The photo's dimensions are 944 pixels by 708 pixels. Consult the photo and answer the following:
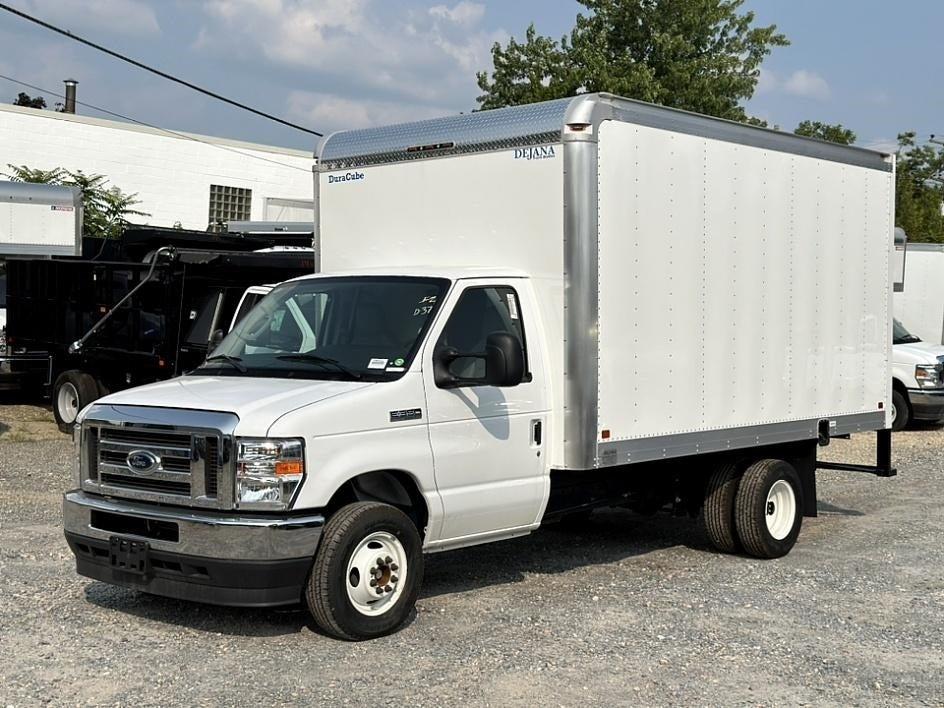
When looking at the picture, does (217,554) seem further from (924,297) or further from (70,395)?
(924,297)

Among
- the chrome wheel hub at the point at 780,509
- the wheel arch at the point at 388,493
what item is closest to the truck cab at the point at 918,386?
the chrome wheel hub at the point at 780,509

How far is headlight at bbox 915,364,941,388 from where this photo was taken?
1794 centimetres

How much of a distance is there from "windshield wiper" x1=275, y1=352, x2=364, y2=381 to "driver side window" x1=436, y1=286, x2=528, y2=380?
1.69ft

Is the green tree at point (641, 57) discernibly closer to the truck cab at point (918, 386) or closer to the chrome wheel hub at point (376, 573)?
the truck cab at point (918, 386)

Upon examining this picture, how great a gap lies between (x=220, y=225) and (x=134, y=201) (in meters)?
2.51

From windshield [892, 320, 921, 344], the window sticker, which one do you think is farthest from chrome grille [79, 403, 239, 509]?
windshield [892, 320, 921, 344]

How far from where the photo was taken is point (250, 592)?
253 inches

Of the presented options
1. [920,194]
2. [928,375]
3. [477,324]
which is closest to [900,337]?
→ [928,375]

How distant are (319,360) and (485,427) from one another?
1046 millimetres

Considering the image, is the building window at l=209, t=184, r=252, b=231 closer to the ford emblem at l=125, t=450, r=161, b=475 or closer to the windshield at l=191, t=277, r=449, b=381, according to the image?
the windshield at l=191, t=277, r=449, b=381

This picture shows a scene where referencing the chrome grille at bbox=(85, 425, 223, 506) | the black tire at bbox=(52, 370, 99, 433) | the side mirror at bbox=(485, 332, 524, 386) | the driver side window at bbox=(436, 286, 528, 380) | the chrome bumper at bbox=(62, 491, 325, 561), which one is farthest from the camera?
the black tire at bbox=(52, 370, 99, 433)

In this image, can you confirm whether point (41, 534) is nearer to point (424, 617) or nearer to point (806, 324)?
point (424, 617)

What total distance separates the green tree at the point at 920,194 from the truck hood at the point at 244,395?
27.9 meters

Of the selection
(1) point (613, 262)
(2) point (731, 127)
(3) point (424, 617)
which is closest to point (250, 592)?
(3) point (424, 617)
